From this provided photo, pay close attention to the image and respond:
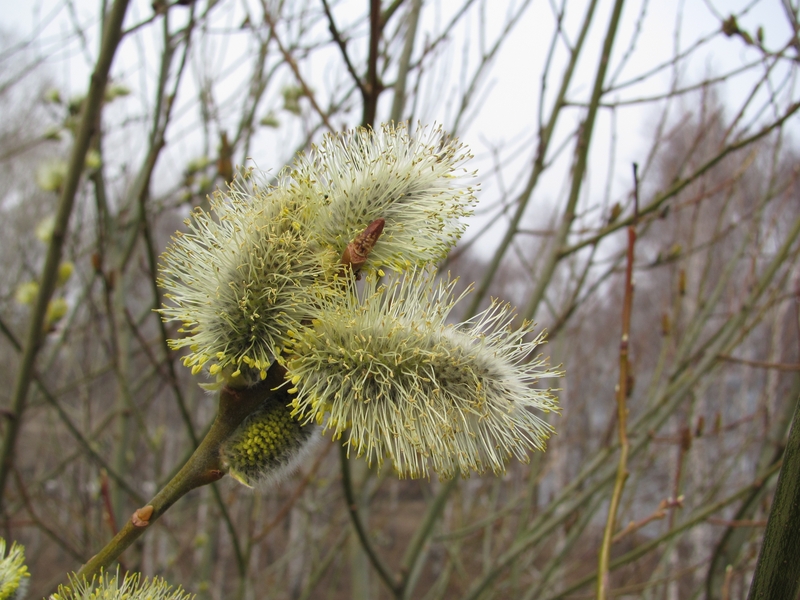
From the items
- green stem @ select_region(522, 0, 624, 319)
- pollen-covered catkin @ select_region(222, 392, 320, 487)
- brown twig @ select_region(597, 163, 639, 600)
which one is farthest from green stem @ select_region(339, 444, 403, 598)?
green stem @ select_region(522, 0, 624, 319)

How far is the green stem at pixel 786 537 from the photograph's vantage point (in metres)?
0.71

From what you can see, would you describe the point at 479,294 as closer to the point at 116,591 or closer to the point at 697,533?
the point at 116,591

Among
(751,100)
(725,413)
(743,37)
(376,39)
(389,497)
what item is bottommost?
(389,497)

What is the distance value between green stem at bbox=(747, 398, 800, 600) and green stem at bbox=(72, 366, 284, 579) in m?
0.73

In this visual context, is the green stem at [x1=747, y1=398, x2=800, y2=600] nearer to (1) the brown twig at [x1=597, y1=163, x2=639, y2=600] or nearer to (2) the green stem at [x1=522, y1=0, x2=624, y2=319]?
(1) the brown twig at [x1=597, y1=163, x2=639, y2=600]

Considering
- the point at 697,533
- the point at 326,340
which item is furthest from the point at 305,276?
the point at 697,533

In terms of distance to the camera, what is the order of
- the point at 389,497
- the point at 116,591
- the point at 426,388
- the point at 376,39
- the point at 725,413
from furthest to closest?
the point at 725,413
the point at 389,497
the point at 376,39
the point at 426,388
the point at 116,591

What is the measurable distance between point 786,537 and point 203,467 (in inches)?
31.9

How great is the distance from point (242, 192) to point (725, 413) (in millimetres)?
14315

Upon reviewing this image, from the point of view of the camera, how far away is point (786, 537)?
715 millimetres

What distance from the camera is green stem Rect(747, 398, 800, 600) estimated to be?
71cm

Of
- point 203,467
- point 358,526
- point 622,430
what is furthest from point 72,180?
point 622,430

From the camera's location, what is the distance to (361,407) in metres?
1.04

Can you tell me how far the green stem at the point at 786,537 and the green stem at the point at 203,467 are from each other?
0.73m
